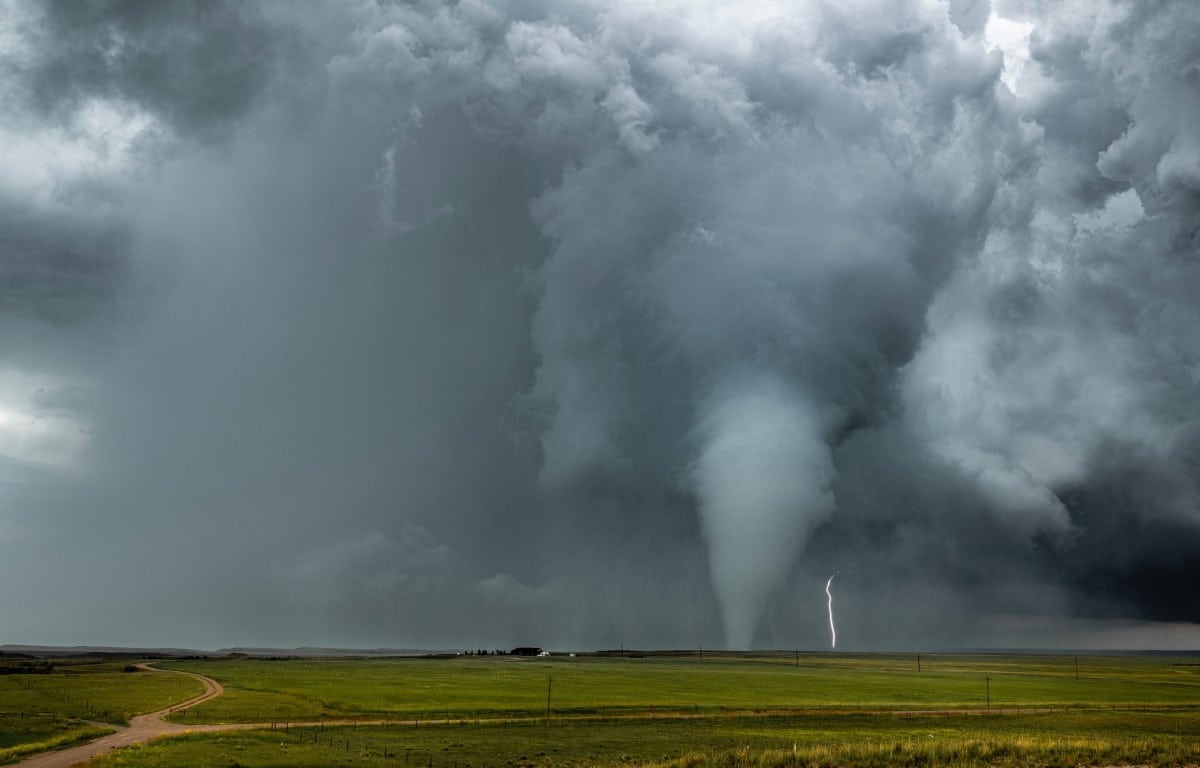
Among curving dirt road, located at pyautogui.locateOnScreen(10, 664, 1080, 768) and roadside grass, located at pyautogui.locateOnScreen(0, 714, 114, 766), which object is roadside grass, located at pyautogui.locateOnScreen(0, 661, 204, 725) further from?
roadside grass, located at pyautogui.locateOnScreen(0, 714, 114, 766)

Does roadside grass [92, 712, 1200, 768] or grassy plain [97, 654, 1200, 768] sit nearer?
roadside grass [92, 712, 1200, 768]

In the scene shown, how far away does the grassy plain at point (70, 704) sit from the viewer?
69125 millimetres

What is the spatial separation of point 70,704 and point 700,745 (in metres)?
79.8

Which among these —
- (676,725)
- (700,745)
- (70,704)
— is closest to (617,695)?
(676,725)

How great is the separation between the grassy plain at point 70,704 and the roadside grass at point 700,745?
10758 millimetres

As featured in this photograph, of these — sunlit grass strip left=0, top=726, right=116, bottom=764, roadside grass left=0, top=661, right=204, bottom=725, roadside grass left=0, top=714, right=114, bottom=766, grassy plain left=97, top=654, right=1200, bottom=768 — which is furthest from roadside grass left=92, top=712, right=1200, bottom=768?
roadside grass left=0, top=661, right=204, bottom=725

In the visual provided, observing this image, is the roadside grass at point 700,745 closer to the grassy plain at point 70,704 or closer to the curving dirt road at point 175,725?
the curving dirt road at point 175,725

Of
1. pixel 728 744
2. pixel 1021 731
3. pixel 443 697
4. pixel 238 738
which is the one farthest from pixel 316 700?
pixel 1021 731

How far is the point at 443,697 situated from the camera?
119m

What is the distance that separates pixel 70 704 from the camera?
10094 cm

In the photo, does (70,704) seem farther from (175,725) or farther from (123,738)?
(123,738)

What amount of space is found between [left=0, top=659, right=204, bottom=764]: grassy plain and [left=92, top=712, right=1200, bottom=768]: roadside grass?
424 inches

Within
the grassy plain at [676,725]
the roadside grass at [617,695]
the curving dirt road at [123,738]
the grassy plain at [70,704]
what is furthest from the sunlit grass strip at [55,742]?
the roadside grass at [617,695]

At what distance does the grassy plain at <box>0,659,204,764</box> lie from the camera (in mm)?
69125
